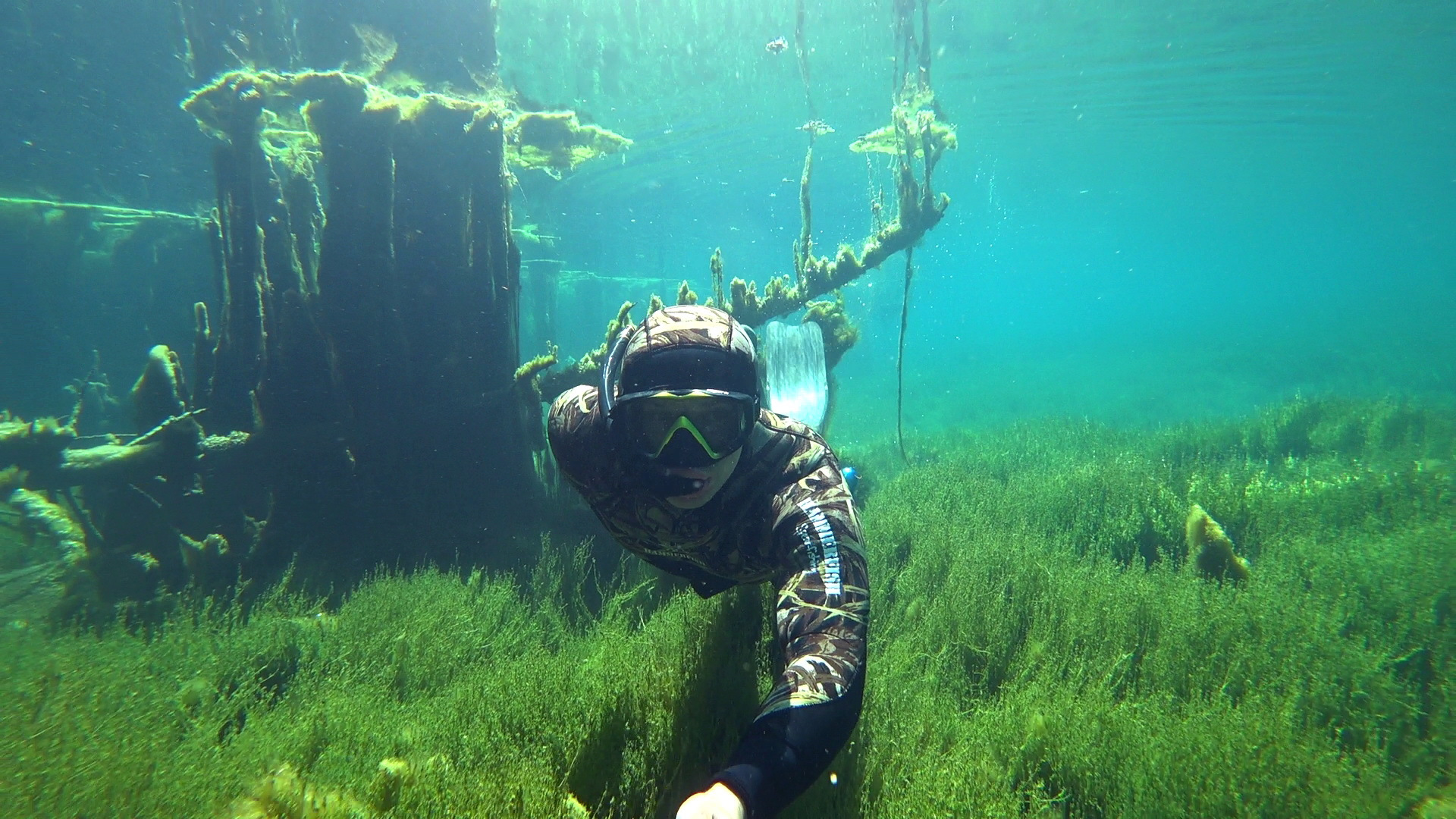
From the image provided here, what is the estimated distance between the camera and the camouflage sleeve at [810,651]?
4.97 feet

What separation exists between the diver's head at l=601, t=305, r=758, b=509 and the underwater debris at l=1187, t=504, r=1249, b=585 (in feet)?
17.7

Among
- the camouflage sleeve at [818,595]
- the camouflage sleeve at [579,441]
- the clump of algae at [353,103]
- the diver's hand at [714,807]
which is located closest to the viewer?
the diver's hand at [714,807]

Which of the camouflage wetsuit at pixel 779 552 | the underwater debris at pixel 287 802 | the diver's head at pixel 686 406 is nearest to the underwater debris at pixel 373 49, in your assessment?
the camouflage wetsuit at pixel 779 552

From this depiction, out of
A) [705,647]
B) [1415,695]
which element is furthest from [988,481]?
[705,647]

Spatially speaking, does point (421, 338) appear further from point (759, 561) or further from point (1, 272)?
point (1, 272)

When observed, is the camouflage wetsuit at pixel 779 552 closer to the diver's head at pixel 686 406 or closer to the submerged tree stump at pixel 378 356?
the diver's head at pixel 686 406

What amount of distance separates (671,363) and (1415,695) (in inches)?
209

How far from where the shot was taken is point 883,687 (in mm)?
3072

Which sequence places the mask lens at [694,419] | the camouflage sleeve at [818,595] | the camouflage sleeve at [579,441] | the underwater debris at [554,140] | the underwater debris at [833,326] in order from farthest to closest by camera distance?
the underwater debris at [554,140] → the underwater debris at [833,326] → the camouflage sleeve at [579,441] → the mask lens at [694,419] → the camouflage sleeve at [818,595]

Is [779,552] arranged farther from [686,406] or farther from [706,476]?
[686,406]

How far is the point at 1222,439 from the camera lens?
1185cm

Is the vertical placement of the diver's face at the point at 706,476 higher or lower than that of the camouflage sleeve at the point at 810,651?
higher

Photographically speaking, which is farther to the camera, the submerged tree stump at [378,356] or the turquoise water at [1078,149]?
the turquoise water at [1078,149]

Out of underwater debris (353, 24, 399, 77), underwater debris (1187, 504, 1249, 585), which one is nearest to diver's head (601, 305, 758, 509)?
underwater debris (1187, 504, 1249, 585)
